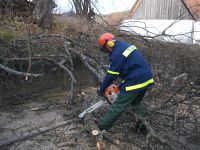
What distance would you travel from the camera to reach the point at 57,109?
6887mm

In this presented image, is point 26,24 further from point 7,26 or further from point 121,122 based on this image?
point 121,122

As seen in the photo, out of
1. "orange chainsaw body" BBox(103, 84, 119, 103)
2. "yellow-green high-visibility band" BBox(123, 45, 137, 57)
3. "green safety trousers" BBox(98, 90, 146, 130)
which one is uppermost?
"yellow-green high-visibility band" BBox(123, 45, 137, 57)

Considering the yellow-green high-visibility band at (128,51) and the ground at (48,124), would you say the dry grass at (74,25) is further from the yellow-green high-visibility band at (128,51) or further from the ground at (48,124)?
the yellow-green high-visibility band at (128,51)

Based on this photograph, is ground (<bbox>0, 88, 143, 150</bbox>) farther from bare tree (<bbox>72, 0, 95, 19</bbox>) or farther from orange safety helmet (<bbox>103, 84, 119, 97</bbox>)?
bare tree (<bbox>72, 0, 95, 19</bbox>)

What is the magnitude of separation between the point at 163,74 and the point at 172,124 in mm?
2258

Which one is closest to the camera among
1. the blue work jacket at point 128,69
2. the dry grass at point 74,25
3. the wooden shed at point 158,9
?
the blue work jacket at point 128,69

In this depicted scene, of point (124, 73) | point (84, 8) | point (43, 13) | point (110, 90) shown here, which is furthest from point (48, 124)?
point (84, 8)

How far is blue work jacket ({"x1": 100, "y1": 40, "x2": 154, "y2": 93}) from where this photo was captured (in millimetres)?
5035

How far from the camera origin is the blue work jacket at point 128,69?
504cm

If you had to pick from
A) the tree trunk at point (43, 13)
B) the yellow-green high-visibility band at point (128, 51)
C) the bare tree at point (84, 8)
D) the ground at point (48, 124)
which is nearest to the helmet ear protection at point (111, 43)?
the yellow-green high-visibility band at point (128, 51)

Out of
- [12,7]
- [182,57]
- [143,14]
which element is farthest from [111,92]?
[143,14]

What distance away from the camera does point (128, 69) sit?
5.08 meters

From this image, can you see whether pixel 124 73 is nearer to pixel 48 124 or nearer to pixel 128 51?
pixel 128 51

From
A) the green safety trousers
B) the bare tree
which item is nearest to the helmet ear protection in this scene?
the green safety trousers
